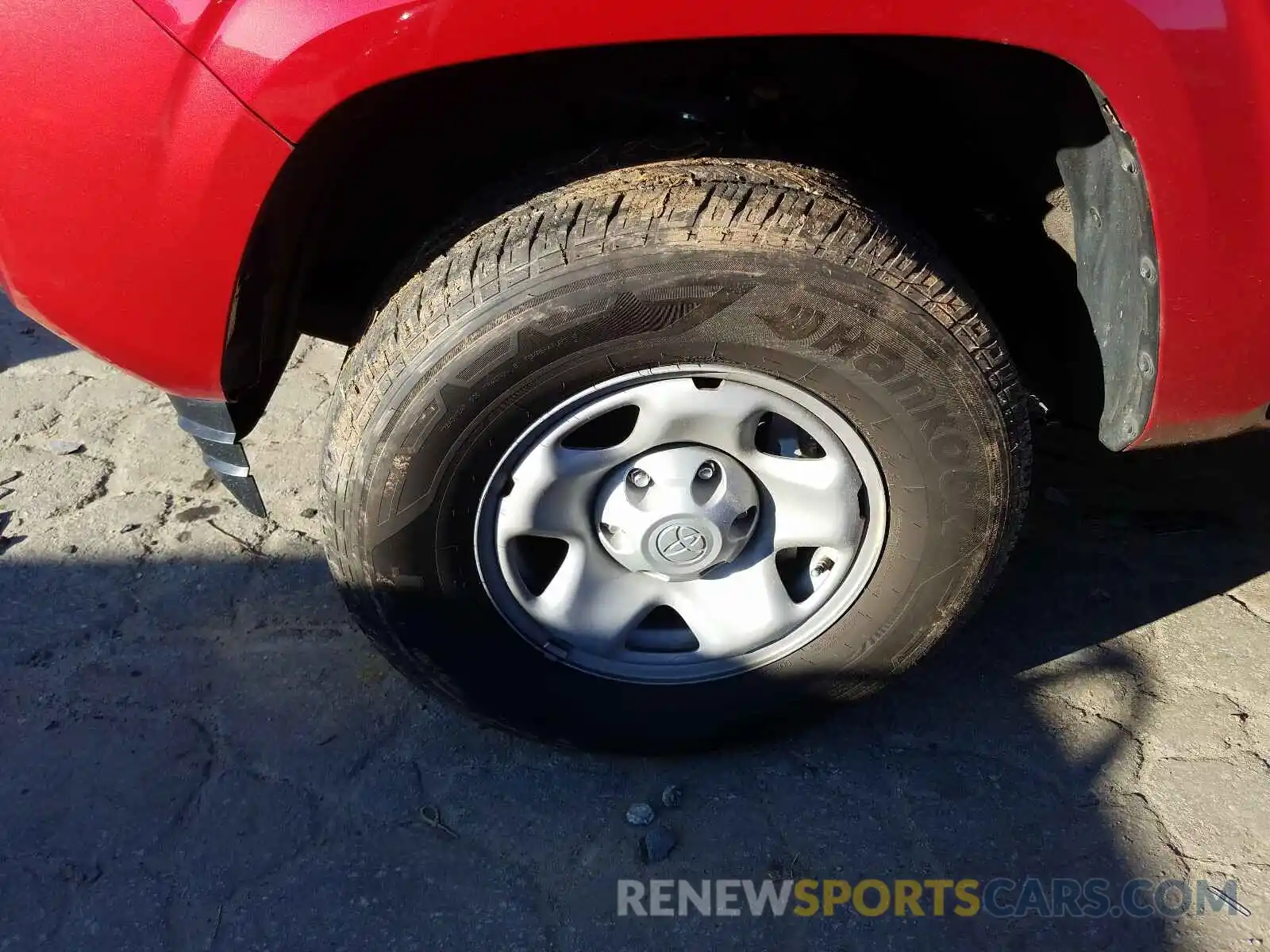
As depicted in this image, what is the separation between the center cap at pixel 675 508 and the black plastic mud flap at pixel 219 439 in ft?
2.20

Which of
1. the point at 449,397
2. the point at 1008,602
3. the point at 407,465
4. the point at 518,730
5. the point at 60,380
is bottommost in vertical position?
the point at 60,380

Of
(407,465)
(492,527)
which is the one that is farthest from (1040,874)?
(407,465)

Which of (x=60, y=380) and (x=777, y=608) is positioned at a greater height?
(x=777, y=608)

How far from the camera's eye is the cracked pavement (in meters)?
1.81

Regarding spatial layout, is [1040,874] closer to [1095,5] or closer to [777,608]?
[777,608]

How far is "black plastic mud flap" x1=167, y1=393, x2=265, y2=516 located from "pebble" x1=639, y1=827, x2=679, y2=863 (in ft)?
3.35

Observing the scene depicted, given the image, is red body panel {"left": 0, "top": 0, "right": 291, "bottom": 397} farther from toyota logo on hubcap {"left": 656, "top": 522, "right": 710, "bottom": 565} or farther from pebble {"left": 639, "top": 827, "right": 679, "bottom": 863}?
pebble {"left": 639, "top": 827, "right": 679, "bottom": 863}

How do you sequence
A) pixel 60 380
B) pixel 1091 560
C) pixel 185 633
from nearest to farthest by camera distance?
pixel 185 633 < pixel 1091 560 < pixel 60 380

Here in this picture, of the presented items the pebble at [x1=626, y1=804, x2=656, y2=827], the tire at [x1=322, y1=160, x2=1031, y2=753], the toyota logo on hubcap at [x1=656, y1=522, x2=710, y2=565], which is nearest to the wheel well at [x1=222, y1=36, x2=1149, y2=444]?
the tire at [x1=322, y1=160, x2=1031, y2=753]

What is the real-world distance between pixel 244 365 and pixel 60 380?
78.6 inches

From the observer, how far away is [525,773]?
80.9 inches

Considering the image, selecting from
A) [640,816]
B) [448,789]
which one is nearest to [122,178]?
[448,789]

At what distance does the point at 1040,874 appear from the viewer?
1.88 meters

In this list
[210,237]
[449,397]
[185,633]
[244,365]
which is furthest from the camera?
[185,633]
